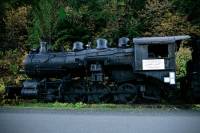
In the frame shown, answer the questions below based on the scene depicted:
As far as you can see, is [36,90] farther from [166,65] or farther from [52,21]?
→ [52,21]

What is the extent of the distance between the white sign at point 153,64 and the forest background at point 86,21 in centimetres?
809

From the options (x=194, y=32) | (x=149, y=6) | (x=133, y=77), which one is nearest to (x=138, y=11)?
(x=149, y=6)

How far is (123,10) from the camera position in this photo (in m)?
27.3

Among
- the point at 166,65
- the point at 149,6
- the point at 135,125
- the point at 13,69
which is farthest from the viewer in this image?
the point at 149,6

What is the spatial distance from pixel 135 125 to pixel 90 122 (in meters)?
0.97

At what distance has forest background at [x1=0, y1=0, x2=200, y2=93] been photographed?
81.7 feet

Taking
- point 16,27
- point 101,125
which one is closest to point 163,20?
point 16,27

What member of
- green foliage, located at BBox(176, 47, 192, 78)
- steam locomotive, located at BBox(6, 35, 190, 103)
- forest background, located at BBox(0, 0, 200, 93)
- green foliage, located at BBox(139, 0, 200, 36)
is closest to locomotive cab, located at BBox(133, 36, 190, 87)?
steam locomotive, located at BBox(6, 35, 190, 103)

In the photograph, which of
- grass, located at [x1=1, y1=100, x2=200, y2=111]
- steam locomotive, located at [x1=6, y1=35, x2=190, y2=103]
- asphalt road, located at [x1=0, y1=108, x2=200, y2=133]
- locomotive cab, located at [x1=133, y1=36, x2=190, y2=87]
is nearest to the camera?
asphalt road, located at [x1=0, y1=108, x2=200, y2=133]

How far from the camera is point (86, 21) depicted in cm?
2739

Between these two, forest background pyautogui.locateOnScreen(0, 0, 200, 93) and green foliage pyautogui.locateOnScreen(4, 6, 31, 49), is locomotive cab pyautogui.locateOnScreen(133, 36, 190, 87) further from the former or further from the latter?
green foliage pyautogui.locateOnScreen(4, 6, 31, 49)

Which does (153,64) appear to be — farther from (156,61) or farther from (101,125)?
(101,125)

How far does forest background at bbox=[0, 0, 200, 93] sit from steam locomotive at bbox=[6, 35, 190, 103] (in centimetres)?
641

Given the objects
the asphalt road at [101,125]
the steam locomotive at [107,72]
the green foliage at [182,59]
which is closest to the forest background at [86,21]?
the green foliage at [182,59]
